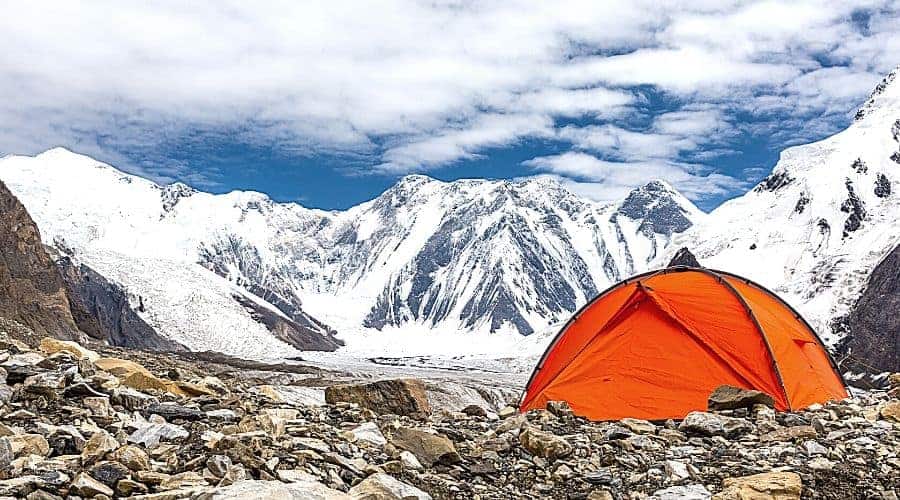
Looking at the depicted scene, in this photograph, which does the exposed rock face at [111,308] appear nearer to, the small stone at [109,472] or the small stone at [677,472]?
the small stone at [677,472]

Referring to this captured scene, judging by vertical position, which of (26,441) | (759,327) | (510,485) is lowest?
(510,485)

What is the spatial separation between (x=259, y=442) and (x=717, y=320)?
9.89 m

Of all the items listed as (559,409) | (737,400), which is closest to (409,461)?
(559,409)

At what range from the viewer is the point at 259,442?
24.1 feet

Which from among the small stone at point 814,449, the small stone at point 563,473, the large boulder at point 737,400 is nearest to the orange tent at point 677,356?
the large boulder at point 737,400

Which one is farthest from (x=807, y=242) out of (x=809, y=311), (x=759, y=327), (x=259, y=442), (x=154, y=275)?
(x=259, y=442)

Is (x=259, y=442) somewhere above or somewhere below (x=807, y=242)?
below

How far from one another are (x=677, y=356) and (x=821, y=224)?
134711 mm

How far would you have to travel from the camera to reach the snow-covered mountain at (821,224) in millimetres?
109312

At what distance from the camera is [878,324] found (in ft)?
302

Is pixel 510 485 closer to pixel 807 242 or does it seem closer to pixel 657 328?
pixel 657 328

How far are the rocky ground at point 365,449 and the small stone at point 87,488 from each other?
0.01 metres

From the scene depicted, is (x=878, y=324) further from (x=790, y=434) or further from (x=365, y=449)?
(x=365, y=449)

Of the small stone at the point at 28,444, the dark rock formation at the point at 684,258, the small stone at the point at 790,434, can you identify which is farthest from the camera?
the dark rock formation at the point at 684,258
